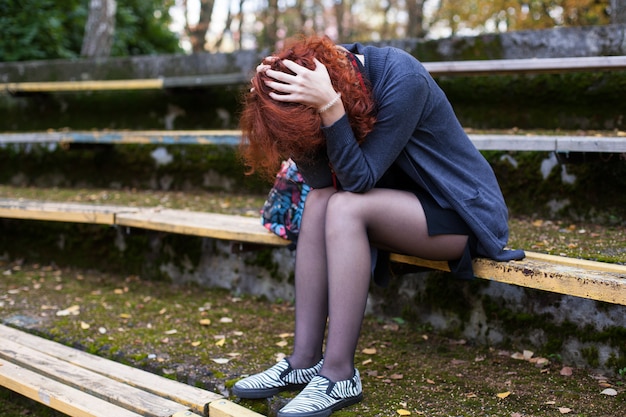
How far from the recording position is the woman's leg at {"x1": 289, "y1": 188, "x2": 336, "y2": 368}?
2.06 meters

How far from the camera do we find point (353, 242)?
6.29ft


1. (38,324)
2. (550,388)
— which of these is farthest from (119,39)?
(550,388)

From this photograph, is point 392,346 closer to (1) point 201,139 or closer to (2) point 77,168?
(1) point 201,139

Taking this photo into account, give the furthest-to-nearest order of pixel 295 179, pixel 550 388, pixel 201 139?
pixel 201 139
pixel 295 179
pixel 550 388

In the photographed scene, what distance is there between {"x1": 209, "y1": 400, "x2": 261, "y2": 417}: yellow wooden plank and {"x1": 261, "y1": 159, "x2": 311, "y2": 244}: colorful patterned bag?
28.7 inches

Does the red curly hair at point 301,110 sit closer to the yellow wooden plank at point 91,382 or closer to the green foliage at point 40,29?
the yellow wooden plank at point 91,382

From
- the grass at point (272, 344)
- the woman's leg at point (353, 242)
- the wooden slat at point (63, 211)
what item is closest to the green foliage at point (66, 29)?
the wooden slat at point (63, 211)

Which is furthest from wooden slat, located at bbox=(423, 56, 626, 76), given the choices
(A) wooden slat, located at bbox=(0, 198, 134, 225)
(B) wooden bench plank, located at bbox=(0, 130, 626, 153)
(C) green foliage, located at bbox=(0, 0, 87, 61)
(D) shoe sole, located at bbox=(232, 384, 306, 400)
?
(C) green foliage, located at bbox=(0, 0, 87, 61)

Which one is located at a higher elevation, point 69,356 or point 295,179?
point 295,179

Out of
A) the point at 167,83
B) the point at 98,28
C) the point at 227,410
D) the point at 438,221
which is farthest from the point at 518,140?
the point at 98,28

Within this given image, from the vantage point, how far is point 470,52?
12.9 ft

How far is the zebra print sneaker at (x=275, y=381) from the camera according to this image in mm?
2025

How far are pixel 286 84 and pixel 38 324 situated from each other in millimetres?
1739

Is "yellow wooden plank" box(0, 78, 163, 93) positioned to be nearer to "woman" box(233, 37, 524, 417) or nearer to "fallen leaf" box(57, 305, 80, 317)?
"fallen leaf" box(57, 305, 80, 317)
